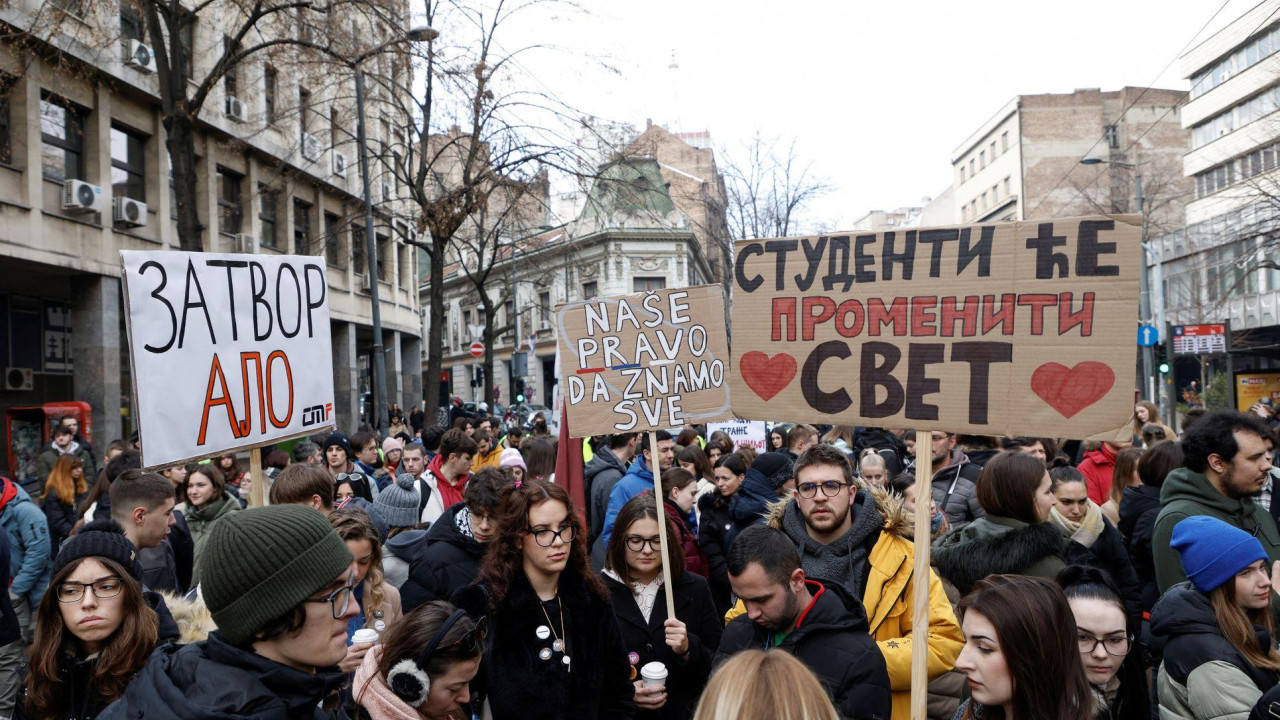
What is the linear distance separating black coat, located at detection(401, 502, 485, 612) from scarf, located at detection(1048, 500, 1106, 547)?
Result: 2.84 metres

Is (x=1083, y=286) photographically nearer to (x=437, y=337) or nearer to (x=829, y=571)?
(x=829, y=571)

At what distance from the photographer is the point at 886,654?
3.62 meters

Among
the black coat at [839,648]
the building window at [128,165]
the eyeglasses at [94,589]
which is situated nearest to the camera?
the black coat at [839,648]

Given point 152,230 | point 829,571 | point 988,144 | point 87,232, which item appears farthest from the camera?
point 988,144

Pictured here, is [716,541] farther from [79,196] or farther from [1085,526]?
[79,196]

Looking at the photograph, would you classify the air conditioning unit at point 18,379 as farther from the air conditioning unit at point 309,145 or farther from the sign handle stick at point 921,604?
the sign handle stick at point 921,604

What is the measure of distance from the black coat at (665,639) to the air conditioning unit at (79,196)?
16220mm

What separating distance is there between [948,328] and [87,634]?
11.1 ft

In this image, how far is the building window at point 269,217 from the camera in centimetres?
2522

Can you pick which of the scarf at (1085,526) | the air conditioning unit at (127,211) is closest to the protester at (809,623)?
the scarf at (1085,526)

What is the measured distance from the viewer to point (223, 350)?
470cm

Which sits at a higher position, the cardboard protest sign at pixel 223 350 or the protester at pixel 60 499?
the cardboard protest sign at pixel 223 350

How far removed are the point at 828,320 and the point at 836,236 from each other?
0.36 m

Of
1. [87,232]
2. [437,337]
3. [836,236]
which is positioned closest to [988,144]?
[437,337]
